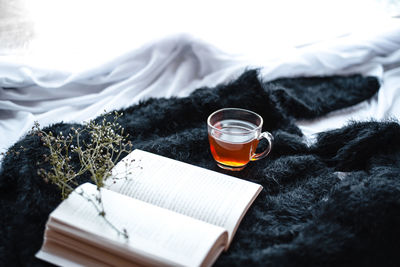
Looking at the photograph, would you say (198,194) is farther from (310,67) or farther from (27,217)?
(310,67)

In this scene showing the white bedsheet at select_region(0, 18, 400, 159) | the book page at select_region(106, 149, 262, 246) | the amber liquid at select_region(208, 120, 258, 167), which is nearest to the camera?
the book page at select_region(106, 149, 262, 246)

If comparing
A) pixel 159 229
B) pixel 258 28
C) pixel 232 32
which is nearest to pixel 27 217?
pixel 159 229

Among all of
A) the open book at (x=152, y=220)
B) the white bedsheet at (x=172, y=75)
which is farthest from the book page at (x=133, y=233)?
the white bedsheet at (x=172, y=75)

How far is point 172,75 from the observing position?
1517mm

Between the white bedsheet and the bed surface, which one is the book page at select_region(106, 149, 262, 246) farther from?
the white bedsheet

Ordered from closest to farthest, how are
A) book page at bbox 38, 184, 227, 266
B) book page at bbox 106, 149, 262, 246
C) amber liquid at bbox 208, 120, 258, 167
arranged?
book page at bbox 38, 184, 227, 266 → book page at bbox 106, 149, 262, 246 → amber liquid at bbox 208, 120, 258, 167

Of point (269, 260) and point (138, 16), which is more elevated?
point (138, 16)

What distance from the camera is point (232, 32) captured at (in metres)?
1.68

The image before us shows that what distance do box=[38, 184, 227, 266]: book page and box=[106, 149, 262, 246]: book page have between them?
0.05 meters

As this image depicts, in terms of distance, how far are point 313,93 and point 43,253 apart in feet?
3.35

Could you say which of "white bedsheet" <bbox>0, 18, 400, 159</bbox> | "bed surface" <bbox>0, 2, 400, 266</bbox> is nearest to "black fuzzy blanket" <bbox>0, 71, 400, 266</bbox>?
"bed surface" <bbox>0, 2, 400, 266</bbox>

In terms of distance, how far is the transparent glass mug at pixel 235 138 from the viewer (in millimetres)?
988

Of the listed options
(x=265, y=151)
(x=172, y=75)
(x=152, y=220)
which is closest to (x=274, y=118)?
(x=265, y=151)

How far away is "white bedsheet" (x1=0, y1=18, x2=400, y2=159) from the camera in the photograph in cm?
131
